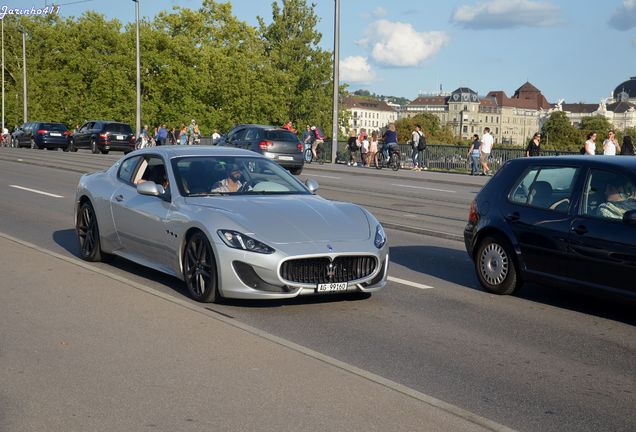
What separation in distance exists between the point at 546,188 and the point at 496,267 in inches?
35.2

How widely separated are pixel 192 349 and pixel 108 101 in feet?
254

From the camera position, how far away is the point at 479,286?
9.49 m

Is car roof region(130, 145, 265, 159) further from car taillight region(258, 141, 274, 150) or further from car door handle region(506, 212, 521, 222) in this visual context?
car taillight region(258, 141, 274, 150)

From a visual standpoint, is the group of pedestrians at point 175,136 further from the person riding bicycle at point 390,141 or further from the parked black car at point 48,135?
the person riding bicycle at point 390,141

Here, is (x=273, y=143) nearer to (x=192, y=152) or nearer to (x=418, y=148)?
(x=418, y=148)

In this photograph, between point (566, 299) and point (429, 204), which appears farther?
point (429, 204)

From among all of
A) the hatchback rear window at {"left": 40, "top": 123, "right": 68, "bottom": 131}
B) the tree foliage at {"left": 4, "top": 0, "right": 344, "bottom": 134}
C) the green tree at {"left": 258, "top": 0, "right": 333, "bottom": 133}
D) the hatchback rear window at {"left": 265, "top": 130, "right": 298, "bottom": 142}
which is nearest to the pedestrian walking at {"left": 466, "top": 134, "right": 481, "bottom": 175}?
the hatchback rear window at {"left": 265, "top": 130, "right": 298, "bottom": 142}

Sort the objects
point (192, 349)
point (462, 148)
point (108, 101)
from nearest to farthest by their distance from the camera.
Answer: point (192, 349) < point (462, 148) < point (108, 101)

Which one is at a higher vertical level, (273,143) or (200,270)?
(273,143)

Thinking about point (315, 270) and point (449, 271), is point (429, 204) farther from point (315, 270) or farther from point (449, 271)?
point (315, 270)

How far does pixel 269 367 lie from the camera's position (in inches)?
233

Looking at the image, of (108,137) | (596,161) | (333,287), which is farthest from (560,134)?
(333,287)

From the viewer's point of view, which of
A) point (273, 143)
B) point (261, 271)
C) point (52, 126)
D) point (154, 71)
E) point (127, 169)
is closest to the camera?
point (261, 271)

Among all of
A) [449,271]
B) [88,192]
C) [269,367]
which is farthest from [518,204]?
[88,192]
